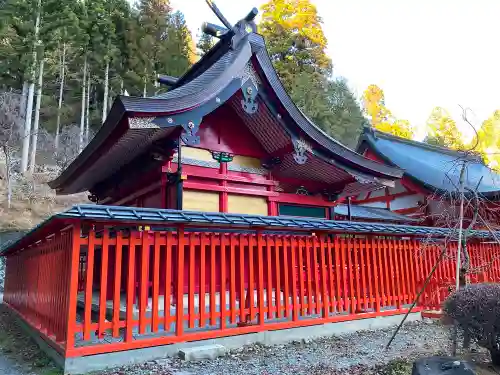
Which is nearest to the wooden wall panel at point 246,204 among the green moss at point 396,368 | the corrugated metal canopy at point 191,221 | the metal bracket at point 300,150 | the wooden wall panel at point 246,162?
the wooden wall panel at point 246,162

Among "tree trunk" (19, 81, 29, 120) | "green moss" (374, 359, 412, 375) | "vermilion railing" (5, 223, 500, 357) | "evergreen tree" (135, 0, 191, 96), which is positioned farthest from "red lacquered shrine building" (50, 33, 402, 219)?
"evergreen tree" (135, 0, 191, 96)

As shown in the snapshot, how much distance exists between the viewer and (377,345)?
6.32 meters

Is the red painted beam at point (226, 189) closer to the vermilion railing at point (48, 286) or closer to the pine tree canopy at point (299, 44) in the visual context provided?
the vermilion railing at point (48, 286)

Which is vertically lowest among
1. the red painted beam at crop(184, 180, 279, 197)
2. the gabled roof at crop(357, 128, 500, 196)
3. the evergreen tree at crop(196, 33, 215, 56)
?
the red painted beam at crop(184, 180, 279, 197)

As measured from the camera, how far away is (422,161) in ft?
66.4

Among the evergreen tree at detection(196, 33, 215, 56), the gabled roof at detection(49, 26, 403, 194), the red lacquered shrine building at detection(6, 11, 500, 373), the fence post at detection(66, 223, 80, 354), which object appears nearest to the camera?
the fence post at detection(66, 223, 80, 354)

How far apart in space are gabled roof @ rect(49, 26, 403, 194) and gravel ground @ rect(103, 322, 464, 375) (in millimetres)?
3773

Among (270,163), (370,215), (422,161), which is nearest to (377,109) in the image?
(422,161)

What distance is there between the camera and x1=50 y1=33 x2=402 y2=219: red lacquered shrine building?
291 inches

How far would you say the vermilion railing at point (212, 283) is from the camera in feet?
16.3

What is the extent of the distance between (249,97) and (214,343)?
4.78m

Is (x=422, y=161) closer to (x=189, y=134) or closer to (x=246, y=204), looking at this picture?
(x=246, y=204)

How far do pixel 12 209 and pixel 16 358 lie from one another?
1883 centimetres

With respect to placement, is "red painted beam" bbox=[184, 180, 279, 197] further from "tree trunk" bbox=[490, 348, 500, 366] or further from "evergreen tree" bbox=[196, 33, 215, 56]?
"evergreen tree" bbox=[196, 33, 215, 56]
